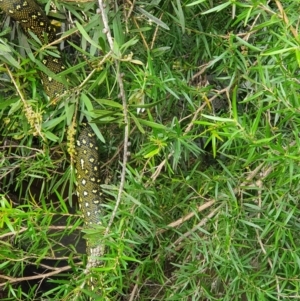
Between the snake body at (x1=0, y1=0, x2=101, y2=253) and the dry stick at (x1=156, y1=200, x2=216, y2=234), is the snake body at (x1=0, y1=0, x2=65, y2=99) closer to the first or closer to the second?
the snake body at (x1=0, y1=0, x2=101, y2=253)

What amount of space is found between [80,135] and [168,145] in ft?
1.18

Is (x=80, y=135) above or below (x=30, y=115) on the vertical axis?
below

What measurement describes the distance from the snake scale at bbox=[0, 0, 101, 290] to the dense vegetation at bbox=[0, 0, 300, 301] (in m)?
0.04

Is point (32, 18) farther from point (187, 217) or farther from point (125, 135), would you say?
point (187, 217)

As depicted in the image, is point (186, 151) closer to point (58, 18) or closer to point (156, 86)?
point (156, 86)

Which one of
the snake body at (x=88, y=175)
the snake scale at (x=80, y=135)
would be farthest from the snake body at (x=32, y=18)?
the snake body at (x=88, y=175)

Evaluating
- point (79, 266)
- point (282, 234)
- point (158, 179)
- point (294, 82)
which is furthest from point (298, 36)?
point (79, 266)

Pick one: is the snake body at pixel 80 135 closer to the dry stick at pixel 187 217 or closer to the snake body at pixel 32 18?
the snake body at pixel 32 18

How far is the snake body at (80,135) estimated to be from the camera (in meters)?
1.28

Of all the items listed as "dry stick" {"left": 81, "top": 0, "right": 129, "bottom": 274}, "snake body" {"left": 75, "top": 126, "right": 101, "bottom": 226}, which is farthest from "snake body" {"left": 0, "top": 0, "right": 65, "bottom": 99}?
"dry stick" {"left": 81, "top": 0, "right": 129, "bottom": 274}

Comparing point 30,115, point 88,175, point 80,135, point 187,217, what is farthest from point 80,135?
point 187,217

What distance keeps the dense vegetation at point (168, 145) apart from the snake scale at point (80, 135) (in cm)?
4

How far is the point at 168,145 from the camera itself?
3.84ft

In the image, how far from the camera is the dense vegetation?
3.48 ft
